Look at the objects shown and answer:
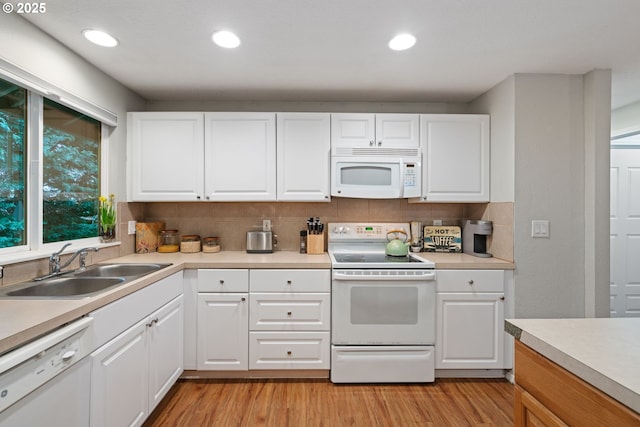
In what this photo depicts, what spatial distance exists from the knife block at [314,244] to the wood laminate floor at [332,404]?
101 cm

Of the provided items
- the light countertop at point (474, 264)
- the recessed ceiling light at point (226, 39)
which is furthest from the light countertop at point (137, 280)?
the recessed ceiling light at point (226, 39)

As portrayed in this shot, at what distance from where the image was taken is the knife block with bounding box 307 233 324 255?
2.74 m

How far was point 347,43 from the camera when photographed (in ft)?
6.24

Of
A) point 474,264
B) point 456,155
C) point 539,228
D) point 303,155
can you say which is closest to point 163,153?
point 303,155

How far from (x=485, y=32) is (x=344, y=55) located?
2.71 ft

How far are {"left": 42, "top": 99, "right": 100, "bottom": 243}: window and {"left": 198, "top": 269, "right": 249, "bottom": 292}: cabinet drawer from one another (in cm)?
89

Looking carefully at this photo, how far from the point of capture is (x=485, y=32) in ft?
5.87

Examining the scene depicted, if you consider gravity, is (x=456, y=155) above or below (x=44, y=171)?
above

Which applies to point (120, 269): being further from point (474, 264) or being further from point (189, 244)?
point (474, 264)

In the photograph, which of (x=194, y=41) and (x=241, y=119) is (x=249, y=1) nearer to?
(x=194, y=41)

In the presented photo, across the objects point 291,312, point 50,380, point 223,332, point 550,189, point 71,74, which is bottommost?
point 223,332

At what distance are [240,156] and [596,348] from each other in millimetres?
2416

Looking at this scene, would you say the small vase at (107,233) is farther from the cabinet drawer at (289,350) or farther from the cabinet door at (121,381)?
the cabinet drawer at (289,350)

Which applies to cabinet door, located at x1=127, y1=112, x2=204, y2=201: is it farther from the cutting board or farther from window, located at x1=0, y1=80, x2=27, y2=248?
the cutting board
